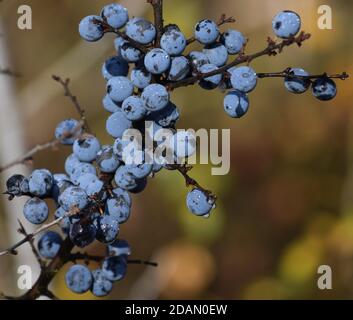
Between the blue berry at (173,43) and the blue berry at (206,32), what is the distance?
101 mm

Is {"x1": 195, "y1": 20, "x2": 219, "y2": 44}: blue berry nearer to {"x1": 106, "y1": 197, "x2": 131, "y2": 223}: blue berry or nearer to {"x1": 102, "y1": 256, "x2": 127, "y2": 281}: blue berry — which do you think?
{"x1": 106, "y1": 197, "x2": 131, "y2": 223}: blue berry

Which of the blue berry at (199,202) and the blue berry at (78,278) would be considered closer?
the blue berry at (199,202)

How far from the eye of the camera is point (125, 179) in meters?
1.66

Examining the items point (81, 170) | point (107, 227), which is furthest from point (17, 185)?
point (107, 227)

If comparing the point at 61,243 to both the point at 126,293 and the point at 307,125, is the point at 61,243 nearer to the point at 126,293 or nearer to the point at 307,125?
the point at 126,293

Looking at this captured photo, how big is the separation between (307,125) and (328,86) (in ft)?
9.80

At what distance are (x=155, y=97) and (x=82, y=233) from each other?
Result: 0.38m

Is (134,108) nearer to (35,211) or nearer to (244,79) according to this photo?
(244,79)

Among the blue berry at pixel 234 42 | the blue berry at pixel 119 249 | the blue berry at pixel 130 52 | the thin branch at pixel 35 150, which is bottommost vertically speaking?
→ the blue berry at pixel 119 249

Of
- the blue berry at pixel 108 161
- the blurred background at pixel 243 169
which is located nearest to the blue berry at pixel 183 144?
the blue berry at pixel 108 161

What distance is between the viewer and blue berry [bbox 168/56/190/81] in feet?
5.33

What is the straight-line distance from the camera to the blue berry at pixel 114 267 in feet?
6.23

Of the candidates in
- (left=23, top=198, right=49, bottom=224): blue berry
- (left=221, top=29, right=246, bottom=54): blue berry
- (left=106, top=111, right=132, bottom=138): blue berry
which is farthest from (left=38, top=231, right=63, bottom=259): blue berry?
(left=221, top=29, right=246, bottom=54): blue berry

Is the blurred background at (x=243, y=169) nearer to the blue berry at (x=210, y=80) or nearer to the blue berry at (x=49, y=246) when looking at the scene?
the blue berry at (x=49, y=246)
